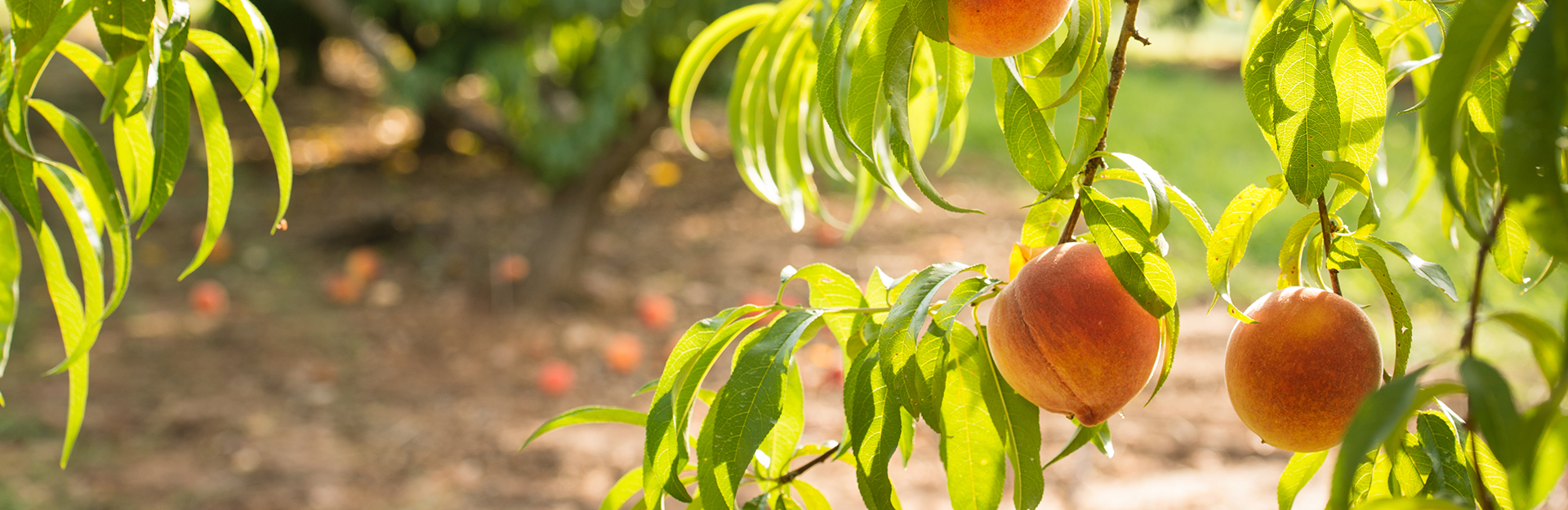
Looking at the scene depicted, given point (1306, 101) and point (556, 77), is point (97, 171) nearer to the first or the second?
point (1306, 101)

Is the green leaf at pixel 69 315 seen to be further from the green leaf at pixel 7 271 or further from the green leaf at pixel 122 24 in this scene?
the green leaf at pixel 122 24

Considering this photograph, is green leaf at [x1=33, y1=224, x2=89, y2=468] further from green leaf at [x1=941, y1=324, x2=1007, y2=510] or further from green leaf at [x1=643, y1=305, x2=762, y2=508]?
green leaf at [x1=941, y1=324, x2=1007, y2=510]

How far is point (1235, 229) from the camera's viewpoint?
36 centimetres

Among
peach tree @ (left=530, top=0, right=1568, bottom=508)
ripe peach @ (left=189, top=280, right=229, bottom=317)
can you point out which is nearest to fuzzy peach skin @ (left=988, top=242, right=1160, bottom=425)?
peach tree @ (left=530, top=0, right=1568, bottom=508)

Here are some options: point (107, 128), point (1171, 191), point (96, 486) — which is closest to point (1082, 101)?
point (1171, 191)

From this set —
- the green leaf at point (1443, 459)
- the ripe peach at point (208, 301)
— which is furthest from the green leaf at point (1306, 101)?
the ripe peach at point (208, 301)

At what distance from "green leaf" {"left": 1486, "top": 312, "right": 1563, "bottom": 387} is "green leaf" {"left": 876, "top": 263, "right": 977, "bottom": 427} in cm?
17

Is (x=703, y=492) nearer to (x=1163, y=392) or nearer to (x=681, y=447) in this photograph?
(x=681, y=447)

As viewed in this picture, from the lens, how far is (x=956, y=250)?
2.77 metres

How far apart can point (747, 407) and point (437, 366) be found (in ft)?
6.43

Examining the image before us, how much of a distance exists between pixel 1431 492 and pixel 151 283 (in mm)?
2807

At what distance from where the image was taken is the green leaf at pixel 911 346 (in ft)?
1.20

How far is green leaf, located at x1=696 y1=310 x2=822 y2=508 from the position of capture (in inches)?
14.8

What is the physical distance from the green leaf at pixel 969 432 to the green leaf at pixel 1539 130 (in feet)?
0.74
